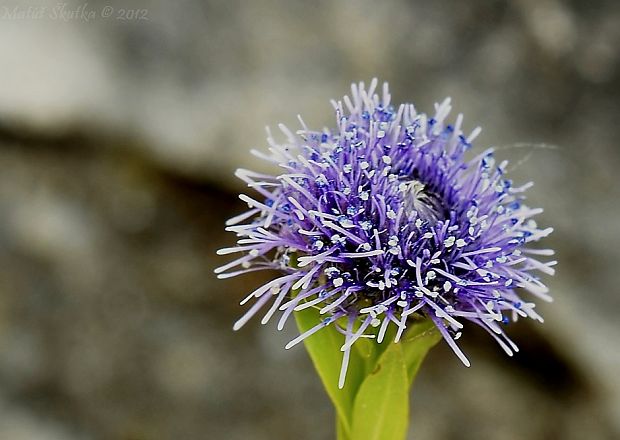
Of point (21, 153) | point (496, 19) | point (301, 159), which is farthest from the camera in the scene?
point (21, 153)

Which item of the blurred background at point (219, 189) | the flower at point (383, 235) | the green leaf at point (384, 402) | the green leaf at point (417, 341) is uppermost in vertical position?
the blurred background at point (219, 189)

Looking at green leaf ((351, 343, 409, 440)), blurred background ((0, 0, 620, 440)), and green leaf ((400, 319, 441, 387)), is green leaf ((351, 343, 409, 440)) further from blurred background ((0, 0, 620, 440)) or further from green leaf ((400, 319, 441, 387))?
blurred background ((0, 0, 620, 440))

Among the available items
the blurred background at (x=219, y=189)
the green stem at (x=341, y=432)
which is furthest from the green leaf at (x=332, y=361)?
the blurred background at (x=219, y=189)

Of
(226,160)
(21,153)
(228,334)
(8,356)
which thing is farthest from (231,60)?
(8,356)

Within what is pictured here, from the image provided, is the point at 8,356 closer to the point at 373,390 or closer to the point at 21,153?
the point at 21,153

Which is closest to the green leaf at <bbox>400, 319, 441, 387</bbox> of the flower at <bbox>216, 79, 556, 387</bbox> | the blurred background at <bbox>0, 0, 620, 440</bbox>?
the flower at <bbox>216, 79, 556, 387</bbox>

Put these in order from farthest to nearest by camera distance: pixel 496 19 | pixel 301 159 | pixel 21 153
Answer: pixel 21 153
pixel 496 19
pixel 301 159

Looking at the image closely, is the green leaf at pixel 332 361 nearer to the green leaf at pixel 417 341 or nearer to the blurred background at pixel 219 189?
the green leaf at pixel 417 341
